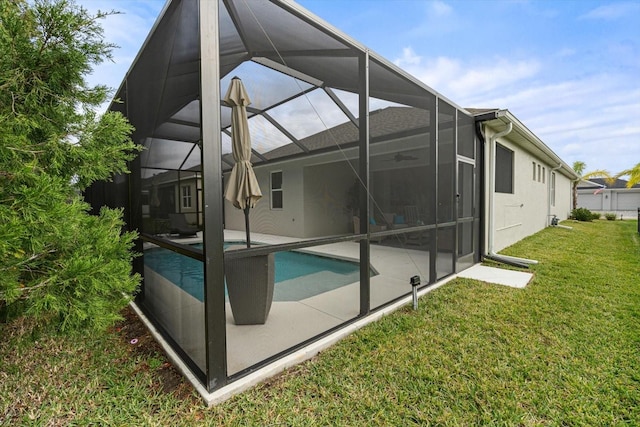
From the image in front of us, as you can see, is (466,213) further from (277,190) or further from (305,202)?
(277,190)

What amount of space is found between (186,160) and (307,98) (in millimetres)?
1647

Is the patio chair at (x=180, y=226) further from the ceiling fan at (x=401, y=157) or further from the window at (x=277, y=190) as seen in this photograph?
the ceiling fan at (x=401, y=157)

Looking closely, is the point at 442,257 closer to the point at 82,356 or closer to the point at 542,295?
the point at 542,295

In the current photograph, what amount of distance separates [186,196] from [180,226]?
1.02 feet

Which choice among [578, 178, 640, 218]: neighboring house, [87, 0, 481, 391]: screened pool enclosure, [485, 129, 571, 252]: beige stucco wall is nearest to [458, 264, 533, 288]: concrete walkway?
[87, 0, 481, 391]: screened pool enclosure

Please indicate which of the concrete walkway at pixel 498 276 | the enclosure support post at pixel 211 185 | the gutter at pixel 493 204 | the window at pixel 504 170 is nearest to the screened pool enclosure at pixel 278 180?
the enclosure support post at pixel 211 185

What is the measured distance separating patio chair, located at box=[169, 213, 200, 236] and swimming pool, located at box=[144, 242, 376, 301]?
14 centimetres

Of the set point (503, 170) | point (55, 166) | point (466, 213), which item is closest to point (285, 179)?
point (55, 166)

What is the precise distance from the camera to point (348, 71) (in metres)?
3.55

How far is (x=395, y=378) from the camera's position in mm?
2332

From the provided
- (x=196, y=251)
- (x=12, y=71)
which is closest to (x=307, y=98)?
(x=196, y=251)

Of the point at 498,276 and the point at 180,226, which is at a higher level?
the point at 180,226

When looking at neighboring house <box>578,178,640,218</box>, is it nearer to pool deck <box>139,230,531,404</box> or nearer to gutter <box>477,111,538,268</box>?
gutter <box>477,111,538,268</box>

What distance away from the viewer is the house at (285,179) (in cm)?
213
